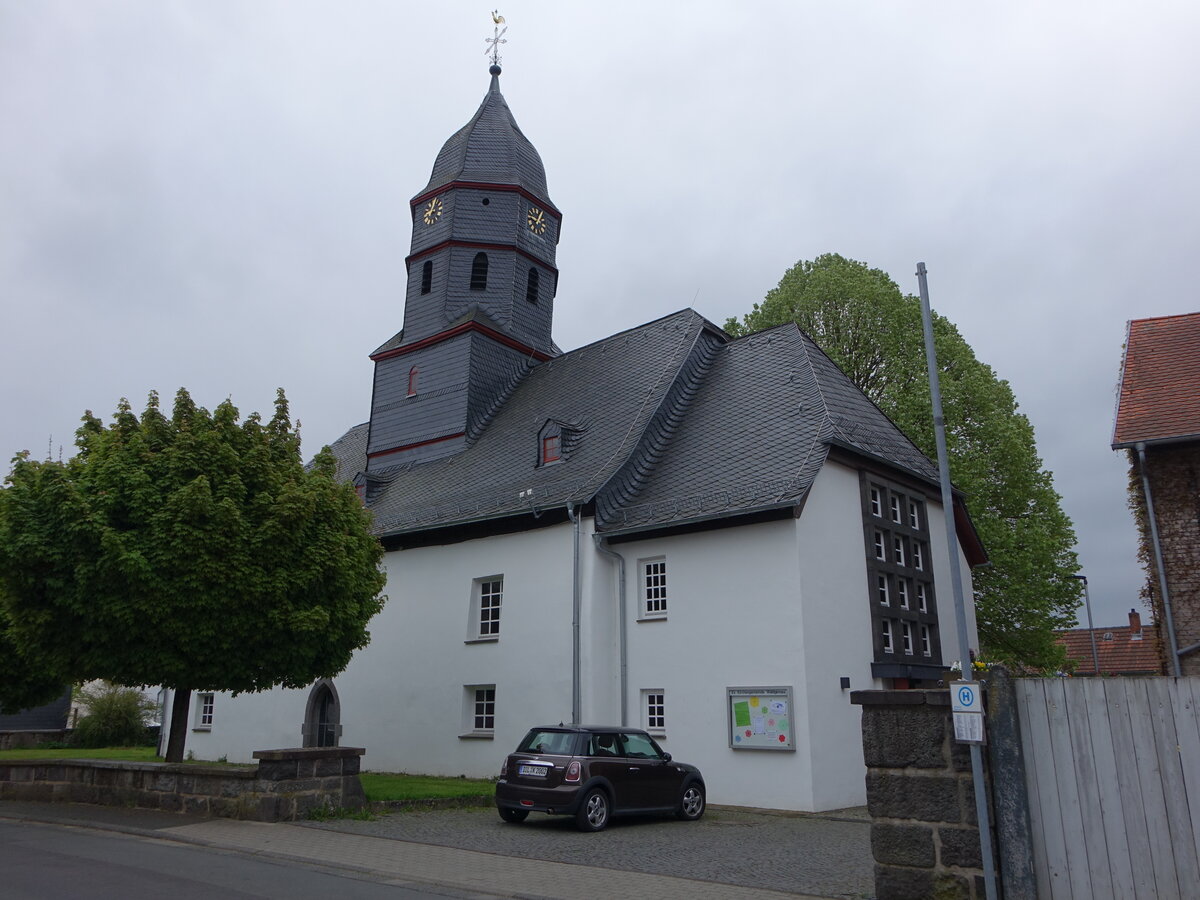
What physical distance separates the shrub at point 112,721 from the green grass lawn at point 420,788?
16.4 m

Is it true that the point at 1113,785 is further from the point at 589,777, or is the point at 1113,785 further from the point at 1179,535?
the point at 1179,535

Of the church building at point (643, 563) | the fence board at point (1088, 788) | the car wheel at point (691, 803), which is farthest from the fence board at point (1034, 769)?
the church building at point (643, 563)

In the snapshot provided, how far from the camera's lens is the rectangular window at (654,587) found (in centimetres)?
1838

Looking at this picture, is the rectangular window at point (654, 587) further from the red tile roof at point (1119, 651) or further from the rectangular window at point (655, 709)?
the red tile roof at point (1119, 651)

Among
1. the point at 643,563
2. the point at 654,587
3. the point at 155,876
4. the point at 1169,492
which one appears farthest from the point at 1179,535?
the point at 155,876

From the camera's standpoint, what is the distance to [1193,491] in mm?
16000

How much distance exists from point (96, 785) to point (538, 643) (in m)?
8.13

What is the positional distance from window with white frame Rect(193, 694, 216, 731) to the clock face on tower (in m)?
16.8

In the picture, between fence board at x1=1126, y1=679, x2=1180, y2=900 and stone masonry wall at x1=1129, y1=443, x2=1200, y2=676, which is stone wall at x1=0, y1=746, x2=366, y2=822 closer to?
fence board at x1=1126, y1=679, x2=1180, y2=900

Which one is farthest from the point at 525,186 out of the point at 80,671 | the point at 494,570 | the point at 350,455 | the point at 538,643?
the point at 80,671

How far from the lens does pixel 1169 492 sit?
1622 centimetres

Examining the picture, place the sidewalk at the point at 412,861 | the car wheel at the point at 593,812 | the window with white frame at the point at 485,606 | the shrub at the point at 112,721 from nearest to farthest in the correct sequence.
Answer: the sidewalk at the point at 412,861
the car wheel at the point at 593,812
the window with white frame at the point at 485,606
the shrub at the point at 112,721

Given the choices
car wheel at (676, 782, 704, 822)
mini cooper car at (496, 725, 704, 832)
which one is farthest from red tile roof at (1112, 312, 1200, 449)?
mini cooper car at (496, 725, 704, 832)

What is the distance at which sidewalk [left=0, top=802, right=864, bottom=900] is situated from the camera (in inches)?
337
